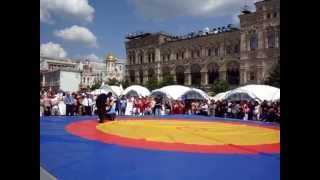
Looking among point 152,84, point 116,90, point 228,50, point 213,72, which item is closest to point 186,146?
point 116,90

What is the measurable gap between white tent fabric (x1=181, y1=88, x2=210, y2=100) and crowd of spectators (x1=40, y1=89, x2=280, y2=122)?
44.4 inches

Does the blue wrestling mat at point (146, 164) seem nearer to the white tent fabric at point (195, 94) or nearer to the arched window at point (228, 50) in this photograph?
the white tent fabric at point (195, 94)

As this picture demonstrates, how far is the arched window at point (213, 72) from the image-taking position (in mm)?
37100

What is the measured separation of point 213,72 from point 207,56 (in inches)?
70.0

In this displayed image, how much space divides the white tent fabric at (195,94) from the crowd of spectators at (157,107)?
1.13 metres

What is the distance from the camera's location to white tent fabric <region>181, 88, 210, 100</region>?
71.9 ft

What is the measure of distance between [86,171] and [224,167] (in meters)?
2.13

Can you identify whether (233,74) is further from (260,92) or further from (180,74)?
(260,92)

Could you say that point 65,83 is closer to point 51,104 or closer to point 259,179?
point 51,104

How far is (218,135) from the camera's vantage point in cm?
988

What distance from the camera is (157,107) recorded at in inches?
725

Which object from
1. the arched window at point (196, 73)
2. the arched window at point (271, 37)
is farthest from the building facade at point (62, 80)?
the arched window at point (196, 73)
